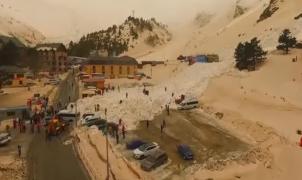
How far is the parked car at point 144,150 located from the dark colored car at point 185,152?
226cm

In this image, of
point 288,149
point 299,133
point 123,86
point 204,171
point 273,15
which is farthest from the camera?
point 273,15

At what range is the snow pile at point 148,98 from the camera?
196 ft

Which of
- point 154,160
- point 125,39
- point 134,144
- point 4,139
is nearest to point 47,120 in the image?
point 4,139

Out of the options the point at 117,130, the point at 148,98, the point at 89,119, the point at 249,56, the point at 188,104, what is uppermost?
the point at 249,56

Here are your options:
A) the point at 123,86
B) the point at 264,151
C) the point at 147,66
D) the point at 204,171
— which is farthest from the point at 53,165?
the point at 147,66

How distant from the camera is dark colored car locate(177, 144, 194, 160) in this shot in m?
43.5

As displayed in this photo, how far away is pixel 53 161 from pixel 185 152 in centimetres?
1219

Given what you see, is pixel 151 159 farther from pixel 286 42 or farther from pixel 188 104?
pixel 286 42

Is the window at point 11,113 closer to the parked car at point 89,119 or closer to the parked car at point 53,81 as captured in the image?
the parked car at point 89,119

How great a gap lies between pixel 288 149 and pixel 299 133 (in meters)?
4.71

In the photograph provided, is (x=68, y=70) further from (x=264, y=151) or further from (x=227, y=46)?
(x=264, y=151)

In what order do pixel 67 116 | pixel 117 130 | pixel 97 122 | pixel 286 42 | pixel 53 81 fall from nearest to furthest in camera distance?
pixel 117 130
pixel 97 122
pixel 67 116
pixel 286 42
pixel 53 81

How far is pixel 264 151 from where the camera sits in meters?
46.1

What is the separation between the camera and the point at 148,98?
224 ft
